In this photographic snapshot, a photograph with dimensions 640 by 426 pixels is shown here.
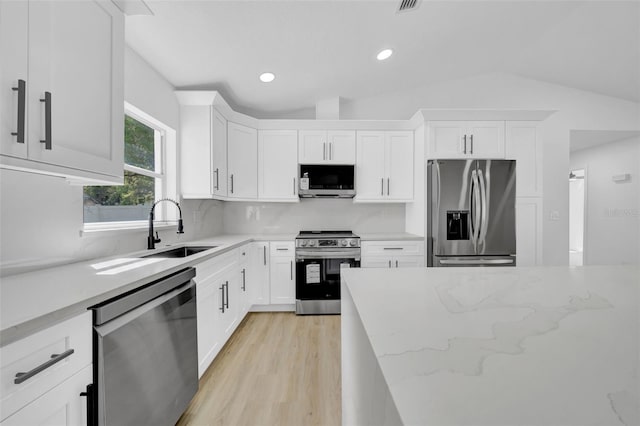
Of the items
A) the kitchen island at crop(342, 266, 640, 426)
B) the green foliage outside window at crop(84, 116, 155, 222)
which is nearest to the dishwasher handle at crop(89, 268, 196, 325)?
the green foliage outside window at crop(84, 116, 155, 222)

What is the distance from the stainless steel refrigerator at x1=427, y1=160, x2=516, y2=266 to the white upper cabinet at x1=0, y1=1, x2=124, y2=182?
9.31 ft

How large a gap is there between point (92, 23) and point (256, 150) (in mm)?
2110

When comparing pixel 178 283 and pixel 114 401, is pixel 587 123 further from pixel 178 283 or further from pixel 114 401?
pixel 114 401

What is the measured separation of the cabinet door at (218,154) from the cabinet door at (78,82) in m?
1.34

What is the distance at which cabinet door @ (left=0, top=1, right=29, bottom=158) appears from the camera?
0.88 m

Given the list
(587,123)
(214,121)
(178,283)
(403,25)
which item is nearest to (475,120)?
(403,25)

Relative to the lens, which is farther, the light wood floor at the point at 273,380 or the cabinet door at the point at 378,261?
the cabinet door at the point at 378,261

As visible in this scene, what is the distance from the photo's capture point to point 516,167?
3.08 m

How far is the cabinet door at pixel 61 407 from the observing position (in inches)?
29.1

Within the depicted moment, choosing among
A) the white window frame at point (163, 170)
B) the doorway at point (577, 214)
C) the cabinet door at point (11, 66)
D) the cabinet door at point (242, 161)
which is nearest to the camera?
the cabinet door at point (11, 66)

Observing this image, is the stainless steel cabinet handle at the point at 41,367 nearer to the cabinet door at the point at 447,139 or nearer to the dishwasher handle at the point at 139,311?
the dishwasher handle at the point at 139,311

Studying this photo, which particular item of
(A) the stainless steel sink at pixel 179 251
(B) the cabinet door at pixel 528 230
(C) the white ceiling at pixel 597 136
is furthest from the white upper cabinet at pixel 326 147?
(C) the white ceiling at pixel 597 136

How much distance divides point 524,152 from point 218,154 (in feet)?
11.3

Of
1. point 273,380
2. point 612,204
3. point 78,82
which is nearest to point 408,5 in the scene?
point 78,82
